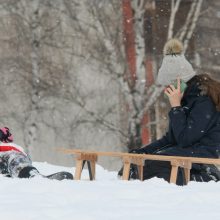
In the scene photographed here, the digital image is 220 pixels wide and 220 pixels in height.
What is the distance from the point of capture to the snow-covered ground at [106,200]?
4891mm

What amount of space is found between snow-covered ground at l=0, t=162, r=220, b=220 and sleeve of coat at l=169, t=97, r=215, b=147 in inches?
22.4

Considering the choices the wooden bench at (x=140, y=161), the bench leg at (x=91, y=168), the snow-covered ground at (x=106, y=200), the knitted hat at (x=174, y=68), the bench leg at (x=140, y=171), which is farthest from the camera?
the bench leg at (x=91, y=168)

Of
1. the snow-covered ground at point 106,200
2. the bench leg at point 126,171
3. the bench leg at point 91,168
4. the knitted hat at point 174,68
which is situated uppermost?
the knitted hat at point 174,68

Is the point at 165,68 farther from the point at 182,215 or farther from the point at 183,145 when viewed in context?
the point at 182,215

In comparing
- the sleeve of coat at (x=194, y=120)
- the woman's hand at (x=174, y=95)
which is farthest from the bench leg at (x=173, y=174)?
the woman's hand at (x=174, y=95)

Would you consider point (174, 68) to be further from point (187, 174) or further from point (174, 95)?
point (187, 174)

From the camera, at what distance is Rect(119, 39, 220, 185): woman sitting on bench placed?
23.9 ft

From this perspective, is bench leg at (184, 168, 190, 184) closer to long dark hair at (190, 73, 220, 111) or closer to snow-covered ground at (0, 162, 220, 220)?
snow-covered ground at (0, 162, 220, 220)

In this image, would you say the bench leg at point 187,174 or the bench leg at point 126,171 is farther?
the bench leg at point 126,171

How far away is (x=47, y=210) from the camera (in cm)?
499

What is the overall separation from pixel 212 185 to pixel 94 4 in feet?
43.4

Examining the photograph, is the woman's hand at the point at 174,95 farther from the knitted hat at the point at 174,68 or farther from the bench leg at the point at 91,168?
the bench leg at the point at 91,168

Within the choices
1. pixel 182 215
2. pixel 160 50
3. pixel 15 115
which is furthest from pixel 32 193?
pixel 15 115

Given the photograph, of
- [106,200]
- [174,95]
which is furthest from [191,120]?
[106,200]
